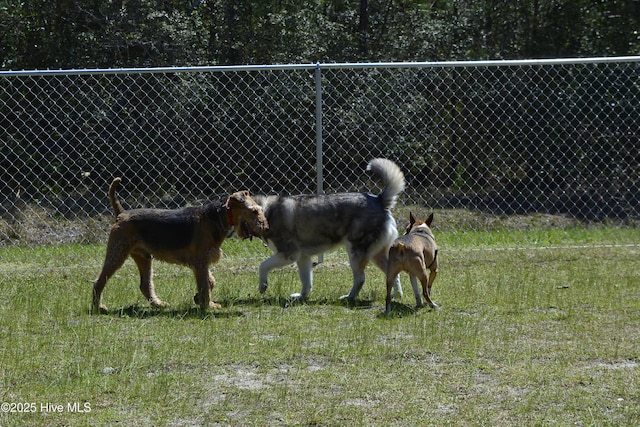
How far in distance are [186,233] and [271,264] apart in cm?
93

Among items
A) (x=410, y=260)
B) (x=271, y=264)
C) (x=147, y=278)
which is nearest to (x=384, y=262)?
(x=271, y=264)

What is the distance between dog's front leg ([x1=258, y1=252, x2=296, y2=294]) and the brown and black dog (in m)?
0.53

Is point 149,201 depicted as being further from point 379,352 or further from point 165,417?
point 165,417

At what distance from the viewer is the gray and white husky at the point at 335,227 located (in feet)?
26.1

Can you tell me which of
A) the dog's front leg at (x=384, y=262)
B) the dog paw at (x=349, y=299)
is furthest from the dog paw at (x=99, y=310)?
the dog's front leg at (x=384, y=262)

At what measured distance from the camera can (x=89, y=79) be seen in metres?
13.4

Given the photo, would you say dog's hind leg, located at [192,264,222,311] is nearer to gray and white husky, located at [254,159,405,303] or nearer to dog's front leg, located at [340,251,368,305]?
gray and white husky, located at [254,159,405,303]

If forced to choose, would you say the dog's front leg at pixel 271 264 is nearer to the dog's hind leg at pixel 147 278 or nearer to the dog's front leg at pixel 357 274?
the dog's front leg at pixel 357 274

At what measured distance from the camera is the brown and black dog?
7.44m

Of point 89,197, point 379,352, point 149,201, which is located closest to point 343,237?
point 379,352

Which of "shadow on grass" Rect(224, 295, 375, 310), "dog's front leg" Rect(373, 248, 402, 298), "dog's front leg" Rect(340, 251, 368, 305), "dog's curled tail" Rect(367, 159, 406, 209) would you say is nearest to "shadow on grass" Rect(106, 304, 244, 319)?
"shadow on grass" Rect(224, 295, 375, 310)

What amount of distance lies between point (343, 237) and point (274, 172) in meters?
5.13

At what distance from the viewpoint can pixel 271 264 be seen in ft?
26.5

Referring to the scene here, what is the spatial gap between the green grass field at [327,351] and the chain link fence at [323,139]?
3.28 m
